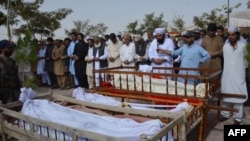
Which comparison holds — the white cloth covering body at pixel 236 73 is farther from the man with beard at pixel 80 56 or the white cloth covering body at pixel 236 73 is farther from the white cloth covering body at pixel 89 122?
the man with beard at pixel 80 56

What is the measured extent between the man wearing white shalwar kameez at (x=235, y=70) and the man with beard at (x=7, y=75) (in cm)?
347

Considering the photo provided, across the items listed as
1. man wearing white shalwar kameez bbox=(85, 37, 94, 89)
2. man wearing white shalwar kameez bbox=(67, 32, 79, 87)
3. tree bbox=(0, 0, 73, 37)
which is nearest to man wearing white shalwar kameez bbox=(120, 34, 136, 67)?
man wearing white shalwar kameez bbox=(85, 37, 94, 89)

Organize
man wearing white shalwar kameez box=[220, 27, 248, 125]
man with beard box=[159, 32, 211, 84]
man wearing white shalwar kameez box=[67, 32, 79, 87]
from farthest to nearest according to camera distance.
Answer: man wearing white shalwar kameez box=[67, 32, 79, 87] → man with beard box=[159, 32, 211, 84] → man wearing white shalwar kameez box=[220, 27, 248, 125]

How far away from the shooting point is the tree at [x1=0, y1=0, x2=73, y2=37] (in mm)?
14734

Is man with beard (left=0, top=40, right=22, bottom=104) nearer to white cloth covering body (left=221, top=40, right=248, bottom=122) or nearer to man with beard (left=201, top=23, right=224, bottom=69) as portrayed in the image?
white cloth covering body (left=221, top=40, right=248, bottom=122)

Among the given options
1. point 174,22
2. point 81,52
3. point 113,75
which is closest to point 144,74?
point 113,75

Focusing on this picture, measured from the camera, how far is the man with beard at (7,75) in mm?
4711

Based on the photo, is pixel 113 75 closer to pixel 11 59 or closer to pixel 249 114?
pixel 11 59

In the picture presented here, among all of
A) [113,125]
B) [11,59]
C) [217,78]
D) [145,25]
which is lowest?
[113,125]

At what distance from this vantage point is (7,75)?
4.78 m

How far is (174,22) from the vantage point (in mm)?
30062

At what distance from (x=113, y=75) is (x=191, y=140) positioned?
1810 millimetres

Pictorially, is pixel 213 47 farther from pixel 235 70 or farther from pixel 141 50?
pixel 141 50

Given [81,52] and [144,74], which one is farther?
[81,52]
